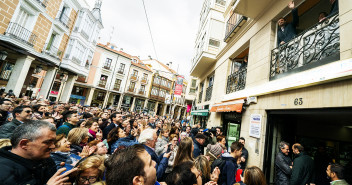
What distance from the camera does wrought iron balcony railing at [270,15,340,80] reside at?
11.0ft

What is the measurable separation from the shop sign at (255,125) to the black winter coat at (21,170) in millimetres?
5129

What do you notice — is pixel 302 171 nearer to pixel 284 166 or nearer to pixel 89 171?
pixel 284 166

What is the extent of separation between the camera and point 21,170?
157 cm

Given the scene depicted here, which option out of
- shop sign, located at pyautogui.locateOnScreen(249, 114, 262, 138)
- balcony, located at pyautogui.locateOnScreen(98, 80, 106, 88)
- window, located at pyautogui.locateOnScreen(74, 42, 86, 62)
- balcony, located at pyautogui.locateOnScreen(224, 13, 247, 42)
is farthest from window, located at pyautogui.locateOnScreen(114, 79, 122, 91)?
shop sign, located at pyautogui.locateOnScreen(249, 114, 262, 138)

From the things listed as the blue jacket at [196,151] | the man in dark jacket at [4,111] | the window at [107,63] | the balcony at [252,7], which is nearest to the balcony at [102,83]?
the window at [107,63]

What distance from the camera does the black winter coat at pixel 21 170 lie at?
1445 mm

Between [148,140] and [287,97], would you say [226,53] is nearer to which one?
[287,97]

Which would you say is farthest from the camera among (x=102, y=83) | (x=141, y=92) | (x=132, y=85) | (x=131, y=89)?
(x=141, y=92)

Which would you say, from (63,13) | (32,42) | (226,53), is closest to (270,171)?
(226,53)

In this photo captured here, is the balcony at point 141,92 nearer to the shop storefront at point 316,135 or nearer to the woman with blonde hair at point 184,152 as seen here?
the shop storefront at point 316,135

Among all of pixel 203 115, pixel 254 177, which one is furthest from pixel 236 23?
pixel 254 177

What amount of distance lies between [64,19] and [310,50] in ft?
64.9

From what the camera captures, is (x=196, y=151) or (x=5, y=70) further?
(x=5, y=70)

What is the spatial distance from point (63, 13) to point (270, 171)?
20.6 meters
